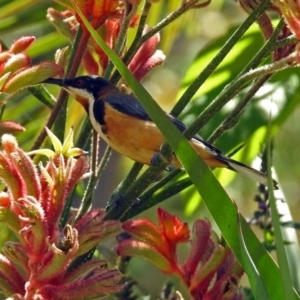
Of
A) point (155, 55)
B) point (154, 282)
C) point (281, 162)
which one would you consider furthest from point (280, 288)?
point (281, 162)

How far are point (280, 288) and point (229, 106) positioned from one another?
852 millimetres

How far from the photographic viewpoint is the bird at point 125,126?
4.69 feet

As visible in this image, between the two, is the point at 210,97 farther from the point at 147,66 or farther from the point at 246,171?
the point at 147,66

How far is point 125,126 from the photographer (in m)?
1.65

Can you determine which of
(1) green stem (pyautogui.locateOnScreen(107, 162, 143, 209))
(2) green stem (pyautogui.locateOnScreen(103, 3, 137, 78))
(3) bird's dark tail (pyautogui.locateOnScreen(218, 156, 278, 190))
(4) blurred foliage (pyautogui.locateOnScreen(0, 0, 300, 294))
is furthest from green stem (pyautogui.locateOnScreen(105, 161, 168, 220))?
(4) blurred foliage (pyautogui.locateOnScreen(0, 0, 300, 294))

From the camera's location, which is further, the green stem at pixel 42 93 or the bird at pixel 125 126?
the bird at pixel 125 126

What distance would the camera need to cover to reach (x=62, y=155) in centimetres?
83

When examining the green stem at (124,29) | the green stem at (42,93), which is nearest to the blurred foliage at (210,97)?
the green stem at (42,93)

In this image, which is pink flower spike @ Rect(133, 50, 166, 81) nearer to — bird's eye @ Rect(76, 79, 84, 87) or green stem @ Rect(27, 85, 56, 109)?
green stem @ Rect(27, 85, 56, 109)

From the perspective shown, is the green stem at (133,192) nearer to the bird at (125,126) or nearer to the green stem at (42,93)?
the green stem at (42,93)

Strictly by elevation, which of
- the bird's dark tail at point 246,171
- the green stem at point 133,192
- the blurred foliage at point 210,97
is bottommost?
the green stem at point 133,192

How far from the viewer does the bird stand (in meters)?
1.43

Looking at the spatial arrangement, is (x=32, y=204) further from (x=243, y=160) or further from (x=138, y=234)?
(x=243, y=160)

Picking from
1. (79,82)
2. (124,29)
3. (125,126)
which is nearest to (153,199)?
(124,29)
